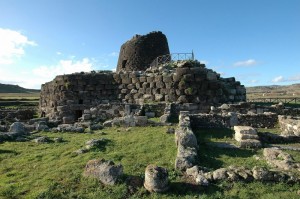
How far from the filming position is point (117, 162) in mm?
8031

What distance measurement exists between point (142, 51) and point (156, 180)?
20451 mm

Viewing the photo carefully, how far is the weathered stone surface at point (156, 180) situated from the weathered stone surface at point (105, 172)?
725mm

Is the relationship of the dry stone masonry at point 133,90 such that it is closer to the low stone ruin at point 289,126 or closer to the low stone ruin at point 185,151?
the low stone ruin at point 289,126

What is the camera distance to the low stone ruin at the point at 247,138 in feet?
31.4

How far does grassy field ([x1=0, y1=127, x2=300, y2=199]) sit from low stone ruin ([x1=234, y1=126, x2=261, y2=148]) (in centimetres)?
39

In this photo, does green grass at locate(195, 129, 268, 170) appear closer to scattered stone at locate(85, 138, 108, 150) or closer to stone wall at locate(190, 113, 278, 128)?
stone wall at locate(190, 113, 278, 128)

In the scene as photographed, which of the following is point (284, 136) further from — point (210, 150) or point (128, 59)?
point (128, 59)

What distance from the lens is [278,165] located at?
7398 millimetres

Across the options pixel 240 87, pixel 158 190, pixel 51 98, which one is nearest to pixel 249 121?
pixel 240 87

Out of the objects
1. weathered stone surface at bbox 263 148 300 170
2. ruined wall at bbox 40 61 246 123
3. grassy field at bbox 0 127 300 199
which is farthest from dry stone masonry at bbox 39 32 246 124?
weathered stone surface at bbox 263 148 300 170

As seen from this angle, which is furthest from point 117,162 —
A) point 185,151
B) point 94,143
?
point 94,143

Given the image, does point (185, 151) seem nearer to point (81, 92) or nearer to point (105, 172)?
point (105, 172)

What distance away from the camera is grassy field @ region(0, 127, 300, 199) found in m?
6.11

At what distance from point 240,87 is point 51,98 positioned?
556 inches
